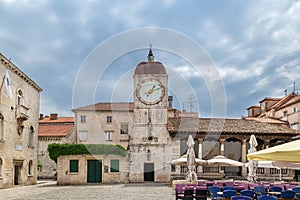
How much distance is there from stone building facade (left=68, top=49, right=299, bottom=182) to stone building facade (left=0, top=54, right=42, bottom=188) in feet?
25.7

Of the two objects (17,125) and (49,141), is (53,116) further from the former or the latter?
(17,125)

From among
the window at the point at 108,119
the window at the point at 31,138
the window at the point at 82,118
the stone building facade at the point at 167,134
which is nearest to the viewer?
the window at the point at 31,138

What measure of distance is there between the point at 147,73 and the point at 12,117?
13163mm

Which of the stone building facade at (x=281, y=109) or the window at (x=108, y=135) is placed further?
the window at (x=108, y=135)

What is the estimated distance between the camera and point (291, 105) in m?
35.1

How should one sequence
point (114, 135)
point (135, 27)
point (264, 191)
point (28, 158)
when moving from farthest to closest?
point (114, 135)
point (28, 158)
point (135, 27)
point (264, 191)

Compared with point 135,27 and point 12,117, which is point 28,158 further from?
point 135,27

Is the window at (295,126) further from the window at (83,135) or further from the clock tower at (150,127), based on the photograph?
the window at (83,135)

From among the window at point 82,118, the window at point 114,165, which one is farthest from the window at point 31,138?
the window at point 82,118

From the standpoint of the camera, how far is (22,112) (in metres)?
26.8

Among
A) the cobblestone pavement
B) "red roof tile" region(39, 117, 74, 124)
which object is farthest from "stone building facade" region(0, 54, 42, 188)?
"red roof tile" region(39, 117, 74, 124)

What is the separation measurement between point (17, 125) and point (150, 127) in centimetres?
1112

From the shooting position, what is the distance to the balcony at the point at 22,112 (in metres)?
26.4

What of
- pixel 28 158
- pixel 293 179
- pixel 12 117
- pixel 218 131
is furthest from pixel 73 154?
pixel 293 179
